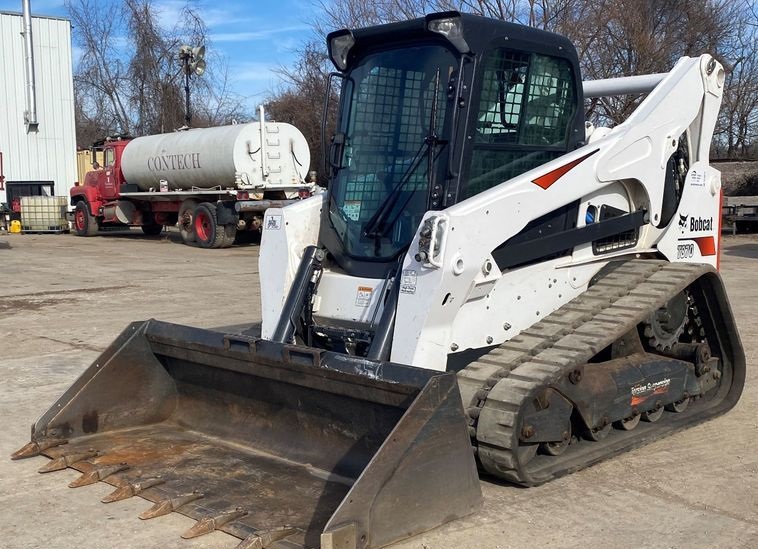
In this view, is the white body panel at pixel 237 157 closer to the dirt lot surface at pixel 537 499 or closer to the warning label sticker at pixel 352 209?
the dirt lot surface at pixel 537 499

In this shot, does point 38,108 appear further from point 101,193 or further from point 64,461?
point 64,461

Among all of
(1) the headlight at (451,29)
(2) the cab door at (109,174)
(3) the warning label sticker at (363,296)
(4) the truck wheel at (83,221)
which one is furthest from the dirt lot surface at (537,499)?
(4) the truck wheel at (83,221)

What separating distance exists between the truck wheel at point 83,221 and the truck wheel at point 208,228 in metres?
5.53

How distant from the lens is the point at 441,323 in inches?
194

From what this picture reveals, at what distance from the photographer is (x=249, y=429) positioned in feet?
17.8

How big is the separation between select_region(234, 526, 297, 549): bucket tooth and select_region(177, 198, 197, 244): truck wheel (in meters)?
19.0

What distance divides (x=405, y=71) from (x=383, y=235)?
1.01 metres

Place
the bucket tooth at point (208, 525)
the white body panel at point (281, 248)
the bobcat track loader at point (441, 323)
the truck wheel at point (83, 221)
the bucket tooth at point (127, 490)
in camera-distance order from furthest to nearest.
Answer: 1. the truck wheel at point (83, 221)
2. the white body panel at point (281, 248)
3. the bucket tooth at point (127, 490)
4. the bobcat track loader at point (441, 323)
5. the bucket tooth at point (208, 525)

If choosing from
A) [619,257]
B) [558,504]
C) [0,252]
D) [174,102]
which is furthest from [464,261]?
[174,102]

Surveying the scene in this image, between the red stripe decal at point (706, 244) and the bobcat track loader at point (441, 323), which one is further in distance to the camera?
the red stripe decal at point (706, 244)

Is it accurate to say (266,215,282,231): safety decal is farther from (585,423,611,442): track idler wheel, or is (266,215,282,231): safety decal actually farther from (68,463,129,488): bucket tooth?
→ (585,423,611,442): track idler wheel

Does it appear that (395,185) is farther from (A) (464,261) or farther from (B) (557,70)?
(B) (557,70)

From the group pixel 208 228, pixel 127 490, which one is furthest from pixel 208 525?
pixel 208 228

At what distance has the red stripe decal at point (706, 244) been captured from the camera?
6766 millimetres
